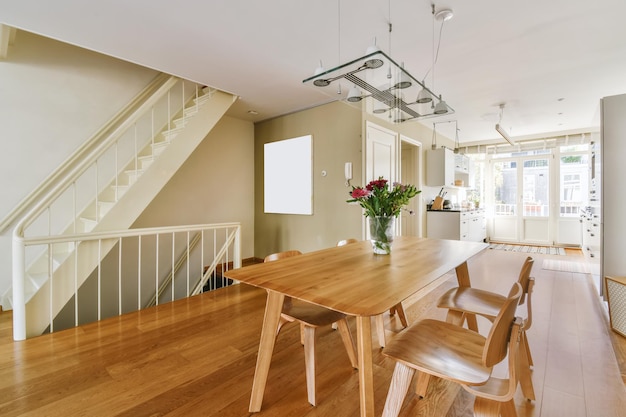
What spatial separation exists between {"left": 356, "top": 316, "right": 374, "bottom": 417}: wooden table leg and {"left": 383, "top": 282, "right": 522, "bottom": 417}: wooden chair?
4.8 inches

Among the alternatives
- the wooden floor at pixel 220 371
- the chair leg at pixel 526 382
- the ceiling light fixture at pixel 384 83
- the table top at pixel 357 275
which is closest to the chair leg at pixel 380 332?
the wooden floor at pixel 220 371

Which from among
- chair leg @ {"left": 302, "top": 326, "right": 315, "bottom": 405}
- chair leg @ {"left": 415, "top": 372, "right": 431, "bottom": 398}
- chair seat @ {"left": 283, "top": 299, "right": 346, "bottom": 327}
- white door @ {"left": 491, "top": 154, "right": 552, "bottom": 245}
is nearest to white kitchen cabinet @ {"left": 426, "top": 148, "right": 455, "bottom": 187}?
white door @ {"left": 491, "top": 154, "right": 552, "bottom": 245}

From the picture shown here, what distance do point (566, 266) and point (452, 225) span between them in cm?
181

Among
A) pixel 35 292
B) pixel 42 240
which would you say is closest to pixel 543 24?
pixel 42 240

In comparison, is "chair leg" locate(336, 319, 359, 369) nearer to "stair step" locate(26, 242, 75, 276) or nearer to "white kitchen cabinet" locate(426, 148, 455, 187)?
"stair step" locate(26, 242, 75, 276)

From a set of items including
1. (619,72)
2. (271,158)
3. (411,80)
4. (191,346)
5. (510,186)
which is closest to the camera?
(411,80)

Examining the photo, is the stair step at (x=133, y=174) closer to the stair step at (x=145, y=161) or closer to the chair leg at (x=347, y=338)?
the stair step at (x=145, y=161)

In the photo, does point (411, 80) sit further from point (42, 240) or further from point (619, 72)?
point (619, 72)

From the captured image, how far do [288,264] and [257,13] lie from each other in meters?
1.98

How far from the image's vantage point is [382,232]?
1.86m

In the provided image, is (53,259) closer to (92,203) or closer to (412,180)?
(92,203)

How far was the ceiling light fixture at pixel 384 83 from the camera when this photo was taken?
1.69 m

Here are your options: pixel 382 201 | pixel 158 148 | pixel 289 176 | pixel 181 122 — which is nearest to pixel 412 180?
pixel 289 176

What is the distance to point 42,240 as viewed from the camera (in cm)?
225
